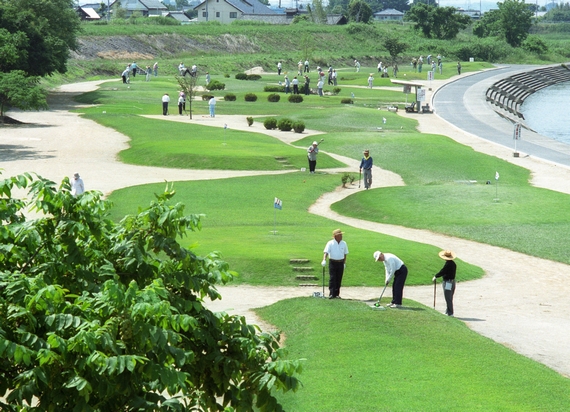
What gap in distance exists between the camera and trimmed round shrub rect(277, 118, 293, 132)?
204ft

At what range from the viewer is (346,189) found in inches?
1654

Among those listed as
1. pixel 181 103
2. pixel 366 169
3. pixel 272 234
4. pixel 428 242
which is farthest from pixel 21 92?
pixel 428 242

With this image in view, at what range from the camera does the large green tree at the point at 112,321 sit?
795 cm

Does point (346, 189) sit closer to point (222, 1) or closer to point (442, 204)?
point (442, 204)

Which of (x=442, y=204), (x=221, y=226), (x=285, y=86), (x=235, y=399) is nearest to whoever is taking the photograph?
(x=235, y=399)

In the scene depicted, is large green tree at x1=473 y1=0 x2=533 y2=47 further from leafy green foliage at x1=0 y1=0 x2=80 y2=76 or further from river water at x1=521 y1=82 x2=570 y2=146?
leafy green foliage at x1=0 y1=0 x2=80 y2=76

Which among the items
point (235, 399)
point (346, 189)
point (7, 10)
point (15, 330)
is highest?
point (7, 10)

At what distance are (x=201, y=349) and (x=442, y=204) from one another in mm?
28549

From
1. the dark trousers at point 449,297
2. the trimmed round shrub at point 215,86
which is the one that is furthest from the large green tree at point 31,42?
the dark trousers at point 449,297

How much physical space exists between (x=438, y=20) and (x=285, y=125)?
113m

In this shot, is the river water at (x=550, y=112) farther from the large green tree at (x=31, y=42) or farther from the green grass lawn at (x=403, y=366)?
the green grass lawn at (x=403, y=366)

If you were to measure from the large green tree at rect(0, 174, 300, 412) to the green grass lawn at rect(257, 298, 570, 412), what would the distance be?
334 centimetres

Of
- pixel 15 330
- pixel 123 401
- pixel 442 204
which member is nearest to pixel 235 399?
pixel 123 401

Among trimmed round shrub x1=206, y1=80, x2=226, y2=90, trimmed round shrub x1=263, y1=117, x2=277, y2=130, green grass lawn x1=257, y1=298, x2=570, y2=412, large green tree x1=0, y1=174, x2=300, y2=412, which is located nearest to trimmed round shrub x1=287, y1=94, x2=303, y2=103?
trimmed round shrub x1=206, y1=80, x2=226, y2=90
